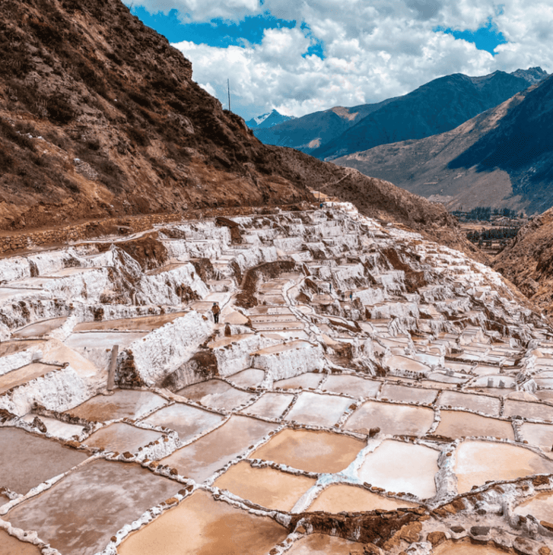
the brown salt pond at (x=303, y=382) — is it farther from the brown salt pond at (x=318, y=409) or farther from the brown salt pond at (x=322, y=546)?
the brown salt pond at (x=322, y=546)

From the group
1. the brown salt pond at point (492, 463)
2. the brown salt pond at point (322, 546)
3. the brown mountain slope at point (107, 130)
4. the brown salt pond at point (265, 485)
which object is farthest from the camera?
the brown mountain slope at point (107, 130)

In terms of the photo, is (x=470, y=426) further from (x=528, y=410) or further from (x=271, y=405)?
(x=271, y=405)

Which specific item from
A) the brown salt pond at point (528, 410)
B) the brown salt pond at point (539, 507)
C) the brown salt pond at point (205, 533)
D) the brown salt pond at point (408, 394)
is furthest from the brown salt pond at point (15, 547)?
the brown salt pond at point (528, 410)

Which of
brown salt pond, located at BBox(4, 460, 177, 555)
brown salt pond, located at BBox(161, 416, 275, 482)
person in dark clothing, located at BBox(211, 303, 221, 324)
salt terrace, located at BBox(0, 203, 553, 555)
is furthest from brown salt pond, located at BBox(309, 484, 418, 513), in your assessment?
person in dark clothing, located at BBox(211, 303, 221, 324)

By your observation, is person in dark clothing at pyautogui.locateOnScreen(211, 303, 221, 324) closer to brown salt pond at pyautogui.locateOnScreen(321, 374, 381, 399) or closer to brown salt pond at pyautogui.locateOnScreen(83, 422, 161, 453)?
brown salt pond at pyautogui.locateOnScreen(321, 374, 381, 399)

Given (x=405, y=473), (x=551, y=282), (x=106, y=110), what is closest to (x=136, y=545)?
(x=405, y=473)

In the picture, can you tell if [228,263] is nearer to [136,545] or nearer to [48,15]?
[136,545]
